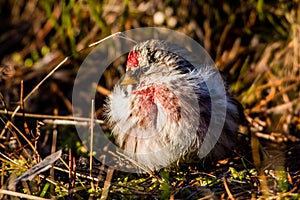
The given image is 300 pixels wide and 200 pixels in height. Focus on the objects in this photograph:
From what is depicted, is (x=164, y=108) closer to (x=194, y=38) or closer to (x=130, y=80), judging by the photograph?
(x=130, y=80)

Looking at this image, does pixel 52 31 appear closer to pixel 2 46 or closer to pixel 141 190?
pixel 2 46

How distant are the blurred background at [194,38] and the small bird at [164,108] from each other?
837 mm

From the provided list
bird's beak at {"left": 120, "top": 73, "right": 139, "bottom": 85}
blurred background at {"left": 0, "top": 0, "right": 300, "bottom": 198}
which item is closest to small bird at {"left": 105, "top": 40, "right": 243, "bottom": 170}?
bird's beak at {"left": 120, "top": 73, "right": 139, "bottom": 85}

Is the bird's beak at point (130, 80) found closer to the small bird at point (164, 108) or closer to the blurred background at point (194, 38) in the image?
the small bird at point (164, 108)

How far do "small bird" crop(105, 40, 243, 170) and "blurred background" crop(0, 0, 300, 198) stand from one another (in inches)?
33.0

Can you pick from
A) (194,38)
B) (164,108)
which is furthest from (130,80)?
(194,38)

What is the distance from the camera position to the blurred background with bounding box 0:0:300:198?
331cm

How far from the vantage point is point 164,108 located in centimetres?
224

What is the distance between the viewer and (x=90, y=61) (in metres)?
3.82

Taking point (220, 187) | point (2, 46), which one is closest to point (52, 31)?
point (2, 46)

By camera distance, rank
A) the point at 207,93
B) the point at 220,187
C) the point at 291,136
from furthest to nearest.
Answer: the point at 291,136 < the point at 207,93 < the point at 220,187

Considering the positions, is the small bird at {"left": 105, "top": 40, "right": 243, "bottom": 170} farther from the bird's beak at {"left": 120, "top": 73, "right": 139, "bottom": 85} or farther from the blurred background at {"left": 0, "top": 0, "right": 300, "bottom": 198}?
the blurred background at {"left": 0, "top": 0, "right": 300, "bottom": 198}

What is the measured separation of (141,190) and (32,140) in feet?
2.06

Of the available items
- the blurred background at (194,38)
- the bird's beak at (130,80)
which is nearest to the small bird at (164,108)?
the bird's beak at (130,80)
